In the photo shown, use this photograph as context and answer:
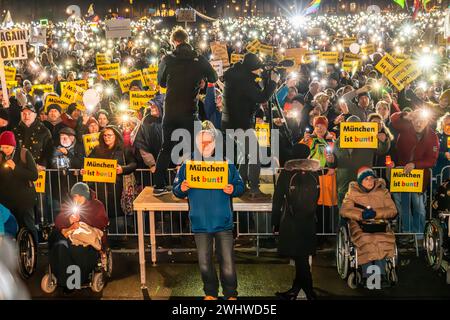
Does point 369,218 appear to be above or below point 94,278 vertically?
above

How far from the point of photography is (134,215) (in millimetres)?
9477

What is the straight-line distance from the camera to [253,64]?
7.63 m

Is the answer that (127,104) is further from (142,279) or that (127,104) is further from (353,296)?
(353,296)

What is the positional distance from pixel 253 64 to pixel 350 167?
6.97 feet

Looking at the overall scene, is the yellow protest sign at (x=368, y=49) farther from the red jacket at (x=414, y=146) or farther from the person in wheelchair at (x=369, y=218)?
the person in wheelchair at (x=369, y=218)

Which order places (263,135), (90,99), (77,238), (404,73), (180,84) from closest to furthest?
1. (77,238)
2. (180,84)
3. (263,135)
4. (404,73)
5. (90,99)

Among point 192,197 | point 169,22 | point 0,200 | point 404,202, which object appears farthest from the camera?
point 169,22

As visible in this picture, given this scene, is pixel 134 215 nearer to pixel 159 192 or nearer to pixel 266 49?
pixel 159 192

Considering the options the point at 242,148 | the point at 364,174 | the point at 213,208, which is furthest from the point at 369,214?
the point at 213,208

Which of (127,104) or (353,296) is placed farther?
(127,104)

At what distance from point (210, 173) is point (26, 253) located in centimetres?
305

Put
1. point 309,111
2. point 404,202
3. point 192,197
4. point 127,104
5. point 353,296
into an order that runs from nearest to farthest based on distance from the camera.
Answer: point 192,197 < point 353,296 < point 404,202 < point 309,111 < point 127,104

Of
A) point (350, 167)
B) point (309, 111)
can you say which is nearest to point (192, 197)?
point (350, 167)

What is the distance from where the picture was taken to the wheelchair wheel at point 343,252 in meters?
7.52
